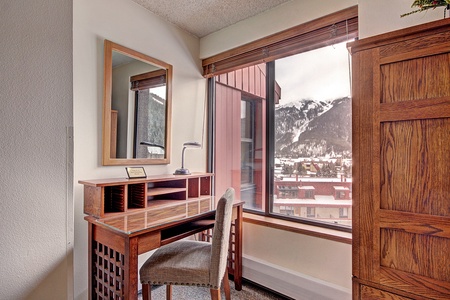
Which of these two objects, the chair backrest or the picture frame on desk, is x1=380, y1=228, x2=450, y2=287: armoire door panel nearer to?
the chair backrest

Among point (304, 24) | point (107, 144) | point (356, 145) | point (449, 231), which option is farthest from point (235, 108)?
point (449, 231)

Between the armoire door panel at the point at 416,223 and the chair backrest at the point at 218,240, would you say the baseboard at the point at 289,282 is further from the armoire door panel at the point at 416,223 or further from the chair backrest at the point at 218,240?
the armoire door panel at the point at 416,223

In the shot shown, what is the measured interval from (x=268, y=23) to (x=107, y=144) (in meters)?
1.69

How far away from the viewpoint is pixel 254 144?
7.97ft

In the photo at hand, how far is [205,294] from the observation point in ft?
6.57

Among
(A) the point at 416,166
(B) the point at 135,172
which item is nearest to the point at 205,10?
(B) the point at 135,172

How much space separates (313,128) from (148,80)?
58.7 inches

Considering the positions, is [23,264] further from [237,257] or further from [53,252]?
[237,257]

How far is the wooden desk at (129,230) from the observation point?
51.3 inches

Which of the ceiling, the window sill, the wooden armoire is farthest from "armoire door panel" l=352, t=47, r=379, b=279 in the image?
the ceiling

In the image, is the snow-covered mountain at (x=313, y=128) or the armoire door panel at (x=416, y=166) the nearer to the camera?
the armoire door panel at (x=416, y=166)

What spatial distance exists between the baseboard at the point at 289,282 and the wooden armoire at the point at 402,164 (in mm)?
839

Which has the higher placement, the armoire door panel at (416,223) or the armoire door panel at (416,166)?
the armoire door panel at (416,166)

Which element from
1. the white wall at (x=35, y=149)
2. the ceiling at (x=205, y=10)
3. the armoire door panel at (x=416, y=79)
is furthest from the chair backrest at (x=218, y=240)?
the ceiling at (x=205, y=10)
